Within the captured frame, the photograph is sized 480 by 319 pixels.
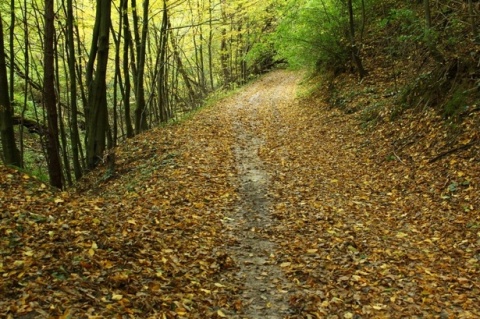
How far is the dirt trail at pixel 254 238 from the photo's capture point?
213 inches

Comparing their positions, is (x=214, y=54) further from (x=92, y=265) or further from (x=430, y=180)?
(x=92, y=265)

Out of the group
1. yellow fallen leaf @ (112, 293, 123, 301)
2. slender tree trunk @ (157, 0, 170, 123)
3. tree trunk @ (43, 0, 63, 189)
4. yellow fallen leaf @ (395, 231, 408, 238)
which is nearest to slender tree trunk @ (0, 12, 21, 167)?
tree trunk @ (43, 0, 63, 189)

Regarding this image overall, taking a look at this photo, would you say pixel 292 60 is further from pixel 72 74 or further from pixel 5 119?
pixel 5 119

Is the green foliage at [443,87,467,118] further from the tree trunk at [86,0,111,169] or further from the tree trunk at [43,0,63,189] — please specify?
the tree trunk at [86,0,111,169]

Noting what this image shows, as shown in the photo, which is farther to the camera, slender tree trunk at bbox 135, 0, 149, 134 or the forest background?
slender tree trunk at bbox 135, 0, 149, 134

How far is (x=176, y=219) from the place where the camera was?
7906 millimetres

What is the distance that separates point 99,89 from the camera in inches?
500

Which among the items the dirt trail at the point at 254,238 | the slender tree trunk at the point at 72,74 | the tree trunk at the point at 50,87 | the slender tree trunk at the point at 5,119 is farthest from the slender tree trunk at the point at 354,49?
the slender tree trunk at the point at 5,119

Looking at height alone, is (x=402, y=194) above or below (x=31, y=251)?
below

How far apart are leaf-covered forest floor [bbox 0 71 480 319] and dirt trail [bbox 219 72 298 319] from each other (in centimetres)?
3

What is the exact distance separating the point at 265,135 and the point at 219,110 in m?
6.52

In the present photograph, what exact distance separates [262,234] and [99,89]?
780cm

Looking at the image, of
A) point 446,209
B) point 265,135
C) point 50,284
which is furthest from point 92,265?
point 265,135

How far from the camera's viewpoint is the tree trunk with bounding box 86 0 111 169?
1210cm
